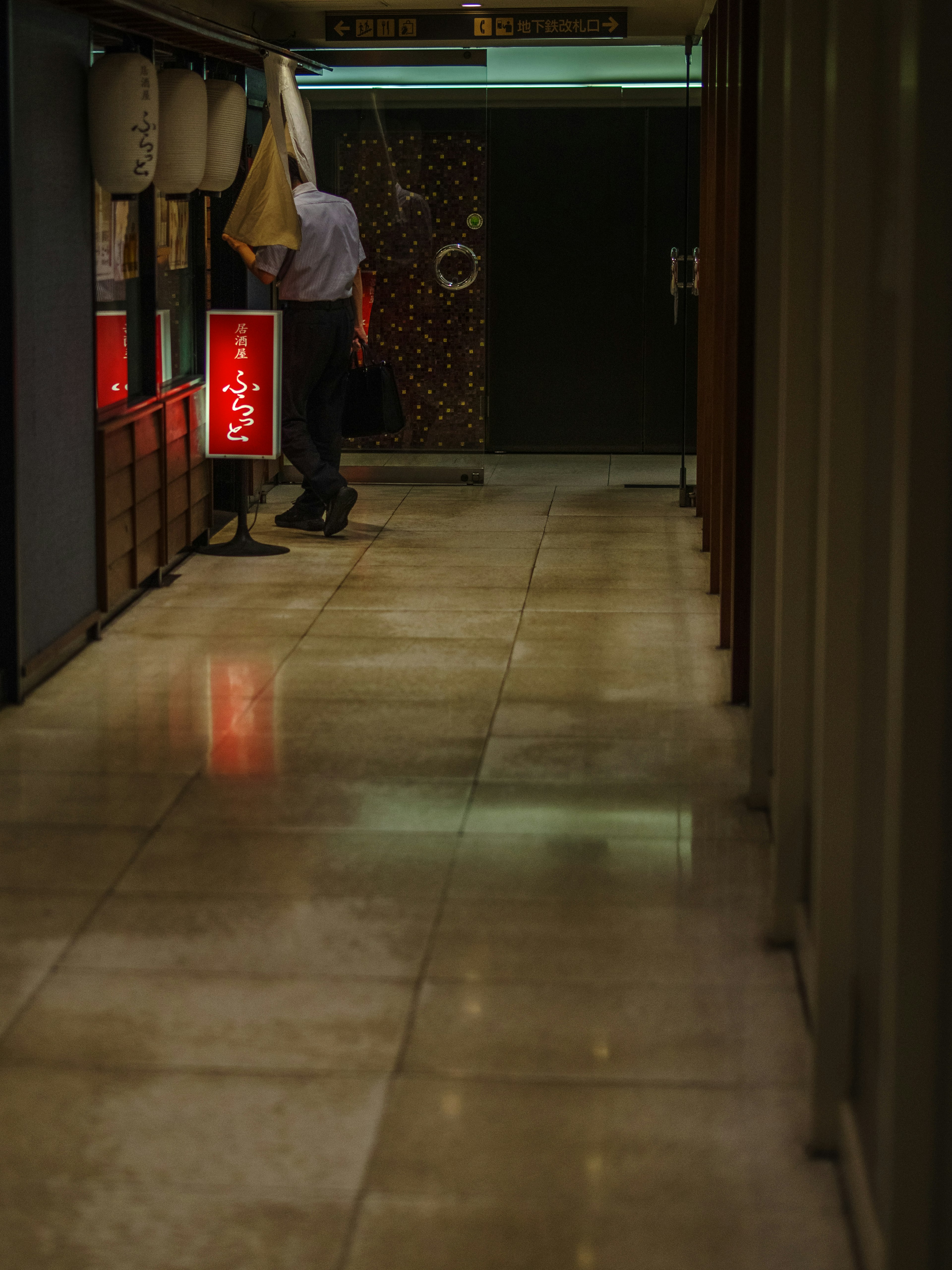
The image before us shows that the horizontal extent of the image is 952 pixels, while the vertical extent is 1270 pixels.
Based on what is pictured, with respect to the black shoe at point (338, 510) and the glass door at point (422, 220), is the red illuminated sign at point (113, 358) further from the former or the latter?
the glass door at point (422, 220)

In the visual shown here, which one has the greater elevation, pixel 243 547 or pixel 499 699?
pixel 243 547

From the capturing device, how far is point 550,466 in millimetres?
11391

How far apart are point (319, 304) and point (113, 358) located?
6.23ft

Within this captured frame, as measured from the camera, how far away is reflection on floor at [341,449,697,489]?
10.6m

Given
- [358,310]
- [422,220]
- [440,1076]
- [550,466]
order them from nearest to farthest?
[440,1076]
[358,310]
[422,220]
[550,466]

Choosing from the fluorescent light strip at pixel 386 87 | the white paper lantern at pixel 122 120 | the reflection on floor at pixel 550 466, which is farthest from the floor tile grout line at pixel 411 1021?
the fluorescent light strip at pixel 386 87

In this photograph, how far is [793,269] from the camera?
3201mm

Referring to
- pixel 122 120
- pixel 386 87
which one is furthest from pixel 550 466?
pixel 122 120

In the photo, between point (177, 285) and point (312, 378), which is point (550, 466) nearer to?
point (312, 378)

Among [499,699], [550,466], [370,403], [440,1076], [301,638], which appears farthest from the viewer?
[550,466]

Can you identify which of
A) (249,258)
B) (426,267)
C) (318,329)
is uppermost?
(426,267)

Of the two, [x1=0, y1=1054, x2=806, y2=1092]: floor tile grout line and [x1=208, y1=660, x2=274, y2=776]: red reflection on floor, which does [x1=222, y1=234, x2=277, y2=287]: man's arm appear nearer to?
[x1=208, y1=660, x2=274, y2=776]: red reflection on floor

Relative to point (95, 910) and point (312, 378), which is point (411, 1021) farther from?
point (312, 378)

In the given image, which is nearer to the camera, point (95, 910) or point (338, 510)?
point (95, 910)
